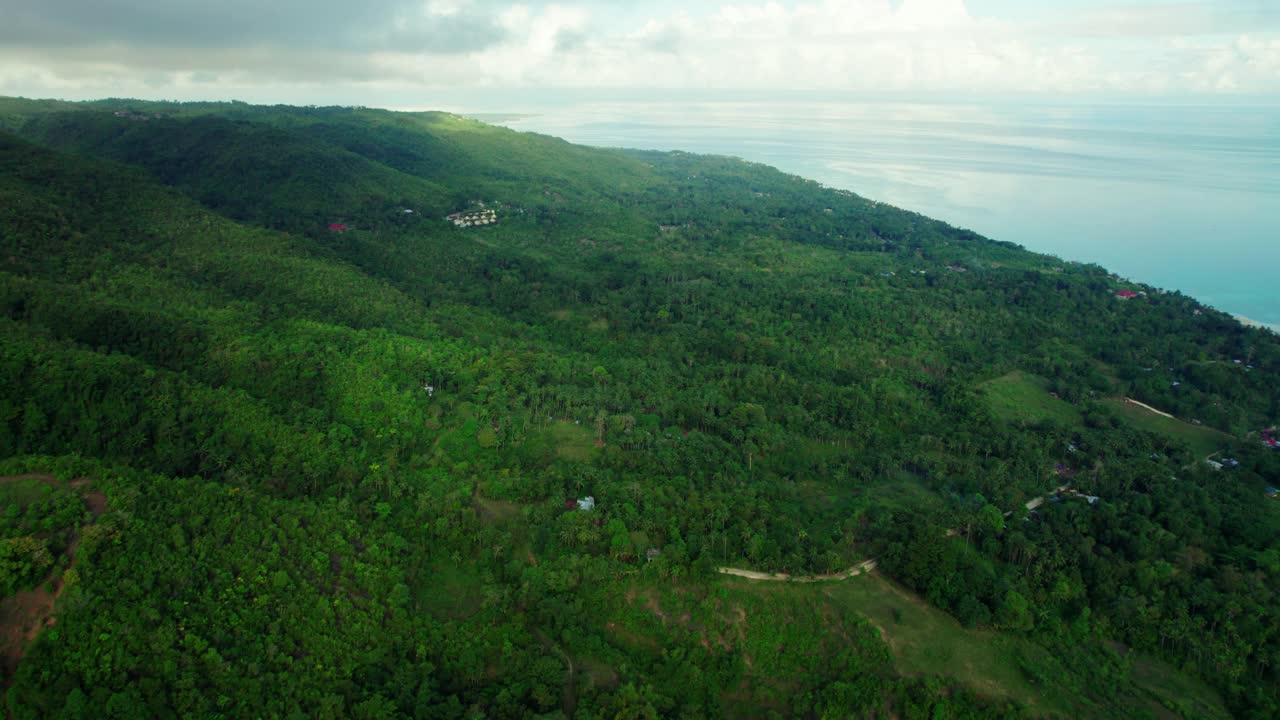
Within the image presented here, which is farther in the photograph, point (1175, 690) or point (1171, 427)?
point (1171, 427)

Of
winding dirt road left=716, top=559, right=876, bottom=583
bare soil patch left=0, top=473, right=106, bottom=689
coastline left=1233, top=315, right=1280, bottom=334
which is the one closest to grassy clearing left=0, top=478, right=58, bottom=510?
bare soil patch left=0, top=473, right=106, bottom=689

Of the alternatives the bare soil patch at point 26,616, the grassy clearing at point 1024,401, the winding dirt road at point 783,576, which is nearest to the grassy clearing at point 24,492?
the bare soil patch at point 26,616

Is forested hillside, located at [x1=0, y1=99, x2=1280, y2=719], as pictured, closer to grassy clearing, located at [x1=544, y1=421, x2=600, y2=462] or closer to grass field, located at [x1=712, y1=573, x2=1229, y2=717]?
grass field, located at [x1=712, y1=573, x2=1229, y2=717]

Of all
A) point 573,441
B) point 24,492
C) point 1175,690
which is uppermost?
point 24,492

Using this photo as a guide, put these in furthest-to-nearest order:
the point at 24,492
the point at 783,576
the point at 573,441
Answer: the point at 573,441, the point at 783,576, the point at 24,492

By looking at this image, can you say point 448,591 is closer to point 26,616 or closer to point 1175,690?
point 26,616

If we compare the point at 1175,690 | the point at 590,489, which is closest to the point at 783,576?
the point at 590,489

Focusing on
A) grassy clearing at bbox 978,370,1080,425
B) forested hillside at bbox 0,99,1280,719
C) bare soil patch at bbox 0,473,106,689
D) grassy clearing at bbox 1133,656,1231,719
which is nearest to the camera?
bare soil patch at bbox 0,473,106,689

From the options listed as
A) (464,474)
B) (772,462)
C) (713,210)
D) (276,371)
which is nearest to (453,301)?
(276,371)

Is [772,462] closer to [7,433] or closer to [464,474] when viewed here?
A: [464,474]
